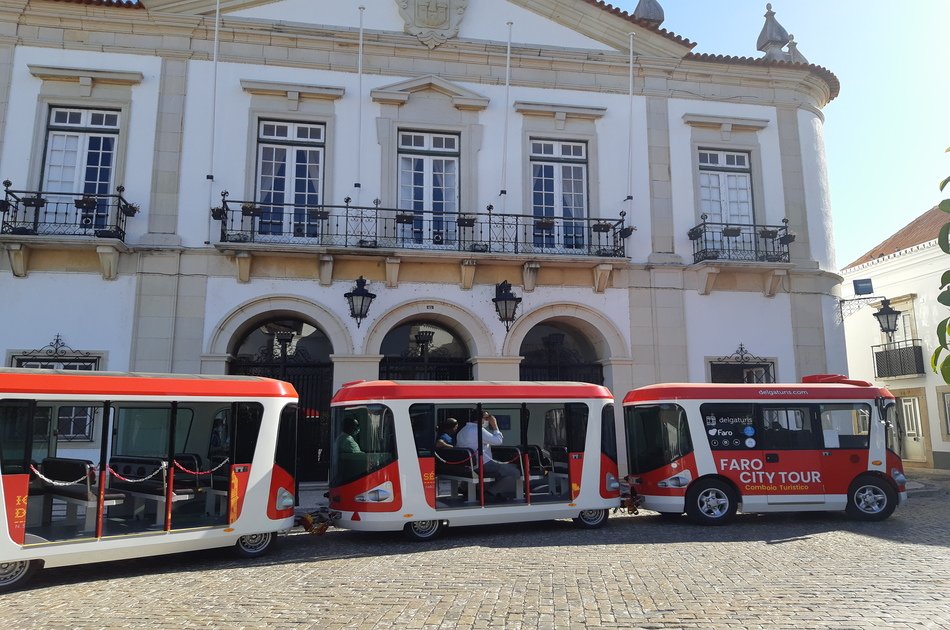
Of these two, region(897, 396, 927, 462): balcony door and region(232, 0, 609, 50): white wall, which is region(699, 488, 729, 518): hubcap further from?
region(897, 396, 927, 462): balcony door

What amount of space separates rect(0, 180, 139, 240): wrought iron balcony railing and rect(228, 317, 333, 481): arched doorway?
125 inches

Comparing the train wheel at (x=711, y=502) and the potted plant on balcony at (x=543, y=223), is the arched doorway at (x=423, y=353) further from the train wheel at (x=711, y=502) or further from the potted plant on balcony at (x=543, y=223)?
the train wheel at (x=711, y=502)

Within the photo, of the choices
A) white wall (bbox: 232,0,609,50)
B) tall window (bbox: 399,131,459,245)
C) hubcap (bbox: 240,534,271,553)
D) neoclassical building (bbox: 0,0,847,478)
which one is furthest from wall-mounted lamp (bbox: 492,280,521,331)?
hubcap (bbox: 240,534,271,553)

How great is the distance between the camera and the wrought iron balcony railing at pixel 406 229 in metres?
13.6

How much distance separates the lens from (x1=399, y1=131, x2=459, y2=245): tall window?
47.5 ft

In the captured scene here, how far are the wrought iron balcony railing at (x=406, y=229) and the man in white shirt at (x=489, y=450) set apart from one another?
4.58 metres

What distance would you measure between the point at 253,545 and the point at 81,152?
8926 mm

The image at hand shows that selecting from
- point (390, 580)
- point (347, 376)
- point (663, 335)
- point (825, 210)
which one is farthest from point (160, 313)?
point (825, 210)

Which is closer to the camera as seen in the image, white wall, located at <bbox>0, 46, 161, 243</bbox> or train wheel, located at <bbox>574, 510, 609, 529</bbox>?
train wheel, located at <bbox>574, 510, 609, 529</bbox>

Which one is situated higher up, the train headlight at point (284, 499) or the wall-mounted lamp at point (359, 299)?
the wall-mounted lamp at point (359, 299)

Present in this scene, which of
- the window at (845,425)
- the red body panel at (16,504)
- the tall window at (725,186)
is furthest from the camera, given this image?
the tall window at (725,186)

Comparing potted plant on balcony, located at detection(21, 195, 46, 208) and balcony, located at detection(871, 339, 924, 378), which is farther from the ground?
potted plant on balcony, located at detection(21, 195, 46, 208)

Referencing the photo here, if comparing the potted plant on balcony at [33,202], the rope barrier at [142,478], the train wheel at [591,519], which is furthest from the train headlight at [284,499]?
the potted plant on balcony at [33,202]

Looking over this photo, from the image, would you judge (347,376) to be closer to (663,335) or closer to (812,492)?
(663,335)
